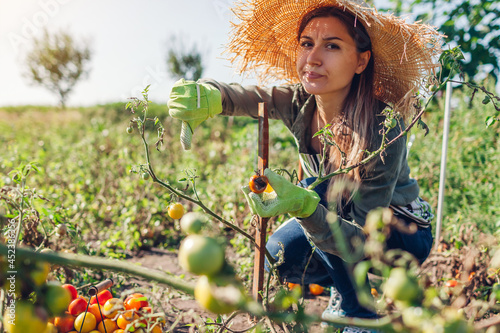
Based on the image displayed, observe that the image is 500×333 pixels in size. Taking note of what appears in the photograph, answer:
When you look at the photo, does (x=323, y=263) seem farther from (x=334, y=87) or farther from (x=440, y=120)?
(x=440, y=120)

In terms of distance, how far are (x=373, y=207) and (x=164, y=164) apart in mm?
2699

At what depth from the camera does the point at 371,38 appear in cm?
163

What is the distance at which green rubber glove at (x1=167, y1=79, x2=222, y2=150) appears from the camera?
1.46 m

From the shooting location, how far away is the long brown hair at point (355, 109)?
1.53 m

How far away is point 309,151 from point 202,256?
Result: 147 centimetres

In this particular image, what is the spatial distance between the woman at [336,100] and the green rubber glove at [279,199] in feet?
0.31

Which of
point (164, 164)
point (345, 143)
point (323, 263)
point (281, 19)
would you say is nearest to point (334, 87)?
point (345, 143)

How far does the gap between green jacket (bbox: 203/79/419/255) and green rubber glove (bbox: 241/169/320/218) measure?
0.31ft

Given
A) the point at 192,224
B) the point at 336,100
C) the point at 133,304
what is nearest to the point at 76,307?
the point at 133,304

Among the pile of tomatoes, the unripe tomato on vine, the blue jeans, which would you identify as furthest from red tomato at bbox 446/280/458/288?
the pile of tomatoes

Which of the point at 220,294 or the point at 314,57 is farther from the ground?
the point at 314,57

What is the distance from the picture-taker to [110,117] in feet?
28.1

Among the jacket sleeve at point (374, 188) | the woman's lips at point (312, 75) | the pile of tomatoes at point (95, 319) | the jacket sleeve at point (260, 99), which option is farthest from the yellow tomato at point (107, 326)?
the woman's lips at point (312, 75)

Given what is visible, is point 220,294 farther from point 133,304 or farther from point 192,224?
→ point 133,304
